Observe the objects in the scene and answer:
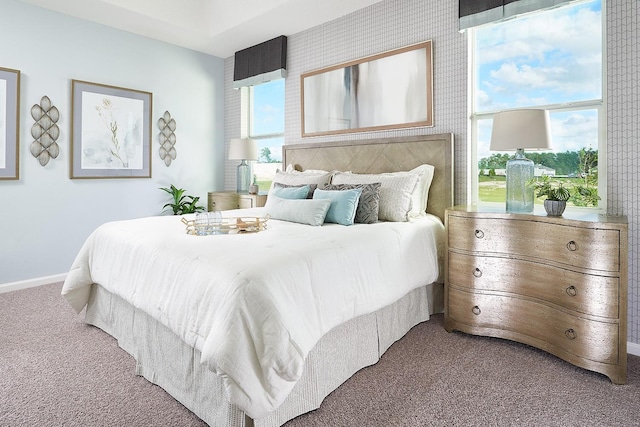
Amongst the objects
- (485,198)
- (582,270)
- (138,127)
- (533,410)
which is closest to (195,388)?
(533,410)

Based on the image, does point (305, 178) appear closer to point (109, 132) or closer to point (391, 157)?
point (391, 157)

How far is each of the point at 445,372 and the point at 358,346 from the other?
1.64 ft

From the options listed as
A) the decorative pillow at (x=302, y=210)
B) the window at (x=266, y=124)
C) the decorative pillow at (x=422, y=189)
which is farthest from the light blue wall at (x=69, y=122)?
the decorative pillow at (x=422, y=189)

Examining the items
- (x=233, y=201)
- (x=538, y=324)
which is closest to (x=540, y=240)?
(x=538, y=324)

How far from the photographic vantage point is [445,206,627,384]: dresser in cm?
201

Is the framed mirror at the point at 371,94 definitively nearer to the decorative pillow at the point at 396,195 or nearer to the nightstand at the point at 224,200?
the decorative pillow at the point at 396,195

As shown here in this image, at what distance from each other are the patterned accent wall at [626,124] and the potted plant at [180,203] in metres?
4.11

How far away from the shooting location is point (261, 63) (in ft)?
15.3

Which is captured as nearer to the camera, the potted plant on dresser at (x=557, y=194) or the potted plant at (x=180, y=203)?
the potted plant on dresser at (x=557, y=194)

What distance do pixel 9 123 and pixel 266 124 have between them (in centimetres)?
258

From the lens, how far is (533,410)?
70.8 inches

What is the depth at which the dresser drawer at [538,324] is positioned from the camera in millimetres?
2035

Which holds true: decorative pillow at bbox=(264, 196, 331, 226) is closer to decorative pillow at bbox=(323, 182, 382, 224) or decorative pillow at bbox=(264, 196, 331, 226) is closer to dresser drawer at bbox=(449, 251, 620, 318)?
decorative pillow at bbox=(323, 182, 382, 224)

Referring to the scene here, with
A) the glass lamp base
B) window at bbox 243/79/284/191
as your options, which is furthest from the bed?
the glass lamp base
